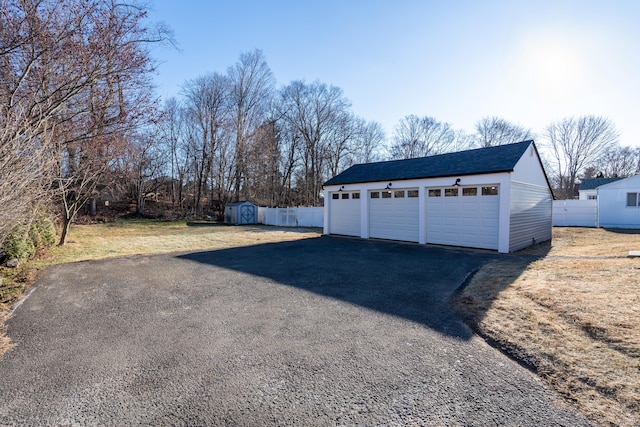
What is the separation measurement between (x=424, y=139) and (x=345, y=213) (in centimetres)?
2489

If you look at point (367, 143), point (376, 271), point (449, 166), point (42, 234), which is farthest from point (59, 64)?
point (367, 143)

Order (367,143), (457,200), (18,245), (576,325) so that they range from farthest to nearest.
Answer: (367,143), (457,200), (18,245), (576,325)

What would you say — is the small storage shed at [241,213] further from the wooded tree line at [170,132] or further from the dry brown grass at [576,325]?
the dry brown grass at [576,325]

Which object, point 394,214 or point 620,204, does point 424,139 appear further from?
point 394,214

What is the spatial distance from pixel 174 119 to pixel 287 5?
21.5m

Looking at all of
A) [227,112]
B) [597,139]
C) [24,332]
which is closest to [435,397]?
[24,332]

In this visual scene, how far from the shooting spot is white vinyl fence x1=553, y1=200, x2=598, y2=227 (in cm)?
1773

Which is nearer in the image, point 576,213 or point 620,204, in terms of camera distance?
point 620,204

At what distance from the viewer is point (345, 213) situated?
47.3ft

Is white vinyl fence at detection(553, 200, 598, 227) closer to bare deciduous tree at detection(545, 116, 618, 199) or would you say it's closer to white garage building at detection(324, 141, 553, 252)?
white garage building at detection(324, 141, 553, 252)

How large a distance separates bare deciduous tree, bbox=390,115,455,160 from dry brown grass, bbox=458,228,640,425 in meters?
29.7

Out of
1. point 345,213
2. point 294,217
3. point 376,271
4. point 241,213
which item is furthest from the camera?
point 241,213

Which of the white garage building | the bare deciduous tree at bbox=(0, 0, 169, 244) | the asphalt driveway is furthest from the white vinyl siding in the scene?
the bare deciduous tree at bbox=(0, 0, 169, 244)

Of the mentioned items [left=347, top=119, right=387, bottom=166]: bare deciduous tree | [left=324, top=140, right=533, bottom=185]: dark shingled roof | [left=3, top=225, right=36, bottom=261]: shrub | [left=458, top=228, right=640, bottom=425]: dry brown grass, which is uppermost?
[left=347, top=119, right=387, bottom=166]: bare deciduous tree
